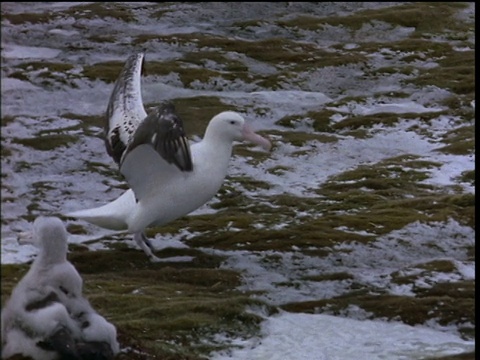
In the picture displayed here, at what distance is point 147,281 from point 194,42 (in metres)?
22.8

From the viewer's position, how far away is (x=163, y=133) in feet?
40.5

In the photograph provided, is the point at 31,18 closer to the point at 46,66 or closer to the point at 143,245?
the point at 46,66

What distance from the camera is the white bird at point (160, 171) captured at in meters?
13.0

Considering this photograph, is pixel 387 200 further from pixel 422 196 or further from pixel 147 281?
pixel 147 281

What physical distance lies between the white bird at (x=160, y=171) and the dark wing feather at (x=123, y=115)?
0.02 meters

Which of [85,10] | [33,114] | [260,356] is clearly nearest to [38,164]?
[33,114]

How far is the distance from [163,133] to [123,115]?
247 centimetres

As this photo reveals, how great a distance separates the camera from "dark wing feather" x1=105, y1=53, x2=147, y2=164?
14352mm

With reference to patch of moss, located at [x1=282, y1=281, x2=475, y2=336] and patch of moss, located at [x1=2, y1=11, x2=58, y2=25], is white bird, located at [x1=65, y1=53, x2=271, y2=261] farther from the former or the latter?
patch of moss, located at [x1=2, y1=11, x2=58, y2=25]

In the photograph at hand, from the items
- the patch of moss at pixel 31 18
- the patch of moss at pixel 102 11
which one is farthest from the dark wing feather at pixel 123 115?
the patch of moss at pixel 102 11

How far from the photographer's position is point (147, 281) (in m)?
12.8

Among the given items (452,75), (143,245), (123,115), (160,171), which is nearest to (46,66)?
(452,75)

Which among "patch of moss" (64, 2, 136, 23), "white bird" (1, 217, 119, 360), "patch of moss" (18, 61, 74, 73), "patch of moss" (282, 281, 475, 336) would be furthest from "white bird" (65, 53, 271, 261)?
"patch of moss" (64, 2, 136, 23)

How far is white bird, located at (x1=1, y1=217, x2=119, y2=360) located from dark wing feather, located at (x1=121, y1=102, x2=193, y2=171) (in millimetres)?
A: 5661
